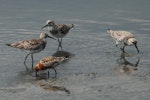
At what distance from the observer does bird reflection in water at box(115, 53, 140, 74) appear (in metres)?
17.4

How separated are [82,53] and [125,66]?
224cm

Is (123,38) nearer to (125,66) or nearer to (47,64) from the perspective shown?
(125,66)

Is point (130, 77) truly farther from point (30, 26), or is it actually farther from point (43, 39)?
point (30, 26)

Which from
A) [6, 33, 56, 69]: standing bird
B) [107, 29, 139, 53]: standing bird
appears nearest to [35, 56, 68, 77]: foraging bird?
[6, 33, 56, 69]: standing bird

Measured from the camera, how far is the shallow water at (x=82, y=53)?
15.1 metres

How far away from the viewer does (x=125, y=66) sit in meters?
18.0

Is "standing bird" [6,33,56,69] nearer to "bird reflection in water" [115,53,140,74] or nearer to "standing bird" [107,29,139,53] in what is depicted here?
"bird reflection in water" [115,53,140,74]

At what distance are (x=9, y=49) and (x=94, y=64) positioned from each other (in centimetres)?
371

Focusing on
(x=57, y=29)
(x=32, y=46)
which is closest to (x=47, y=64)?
(x=32, y=46)

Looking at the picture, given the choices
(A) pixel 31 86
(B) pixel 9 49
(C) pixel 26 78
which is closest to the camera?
(A) pixel 31 86

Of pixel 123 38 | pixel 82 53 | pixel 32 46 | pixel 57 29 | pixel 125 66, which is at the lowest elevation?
Result: pixel 125 66

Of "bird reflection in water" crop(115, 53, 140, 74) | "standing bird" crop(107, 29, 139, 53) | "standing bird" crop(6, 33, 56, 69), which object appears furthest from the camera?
"standing bird" crop(107, 29, 139, 53)

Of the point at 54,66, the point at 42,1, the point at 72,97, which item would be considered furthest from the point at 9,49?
the point at 42,1

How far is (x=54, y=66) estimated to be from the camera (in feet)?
55.9
